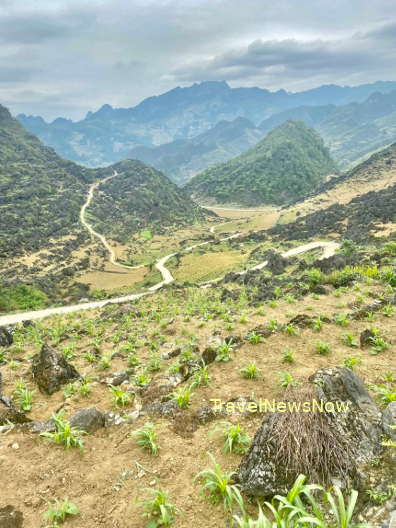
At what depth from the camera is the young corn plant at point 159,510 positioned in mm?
5531

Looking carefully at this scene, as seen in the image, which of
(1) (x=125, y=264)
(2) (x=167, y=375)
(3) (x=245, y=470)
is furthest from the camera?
(1) (x=125, y=264)

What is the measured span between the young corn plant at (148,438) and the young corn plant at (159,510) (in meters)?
1.35

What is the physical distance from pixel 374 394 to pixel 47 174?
21527 cm

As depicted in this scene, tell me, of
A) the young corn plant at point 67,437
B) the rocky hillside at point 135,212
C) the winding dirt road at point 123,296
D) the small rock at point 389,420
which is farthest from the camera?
the rocky hillside at point 135,212

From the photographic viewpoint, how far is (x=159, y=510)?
5.83m

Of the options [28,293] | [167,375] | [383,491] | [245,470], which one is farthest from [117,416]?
[28,293]

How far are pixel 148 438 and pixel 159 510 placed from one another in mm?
2003

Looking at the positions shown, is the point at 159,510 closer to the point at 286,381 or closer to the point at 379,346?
the point at 286,381

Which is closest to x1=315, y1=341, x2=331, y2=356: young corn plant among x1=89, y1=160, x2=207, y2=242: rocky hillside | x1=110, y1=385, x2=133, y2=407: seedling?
x1=110, y1=385, x2=133, y2=407: seedling

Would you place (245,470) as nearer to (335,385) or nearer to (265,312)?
(335,385)

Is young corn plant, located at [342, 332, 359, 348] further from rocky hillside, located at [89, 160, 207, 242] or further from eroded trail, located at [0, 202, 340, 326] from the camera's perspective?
rocky hillside, located at [89, 160, 207, 242]

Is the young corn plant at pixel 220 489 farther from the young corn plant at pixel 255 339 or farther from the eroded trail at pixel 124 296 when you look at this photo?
the eroded trail at pixel 124 296

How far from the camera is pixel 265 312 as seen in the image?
829 inches

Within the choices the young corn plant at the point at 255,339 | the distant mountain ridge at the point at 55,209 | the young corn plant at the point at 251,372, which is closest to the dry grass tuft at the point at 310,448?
the young corn plant at the point at 251,372
